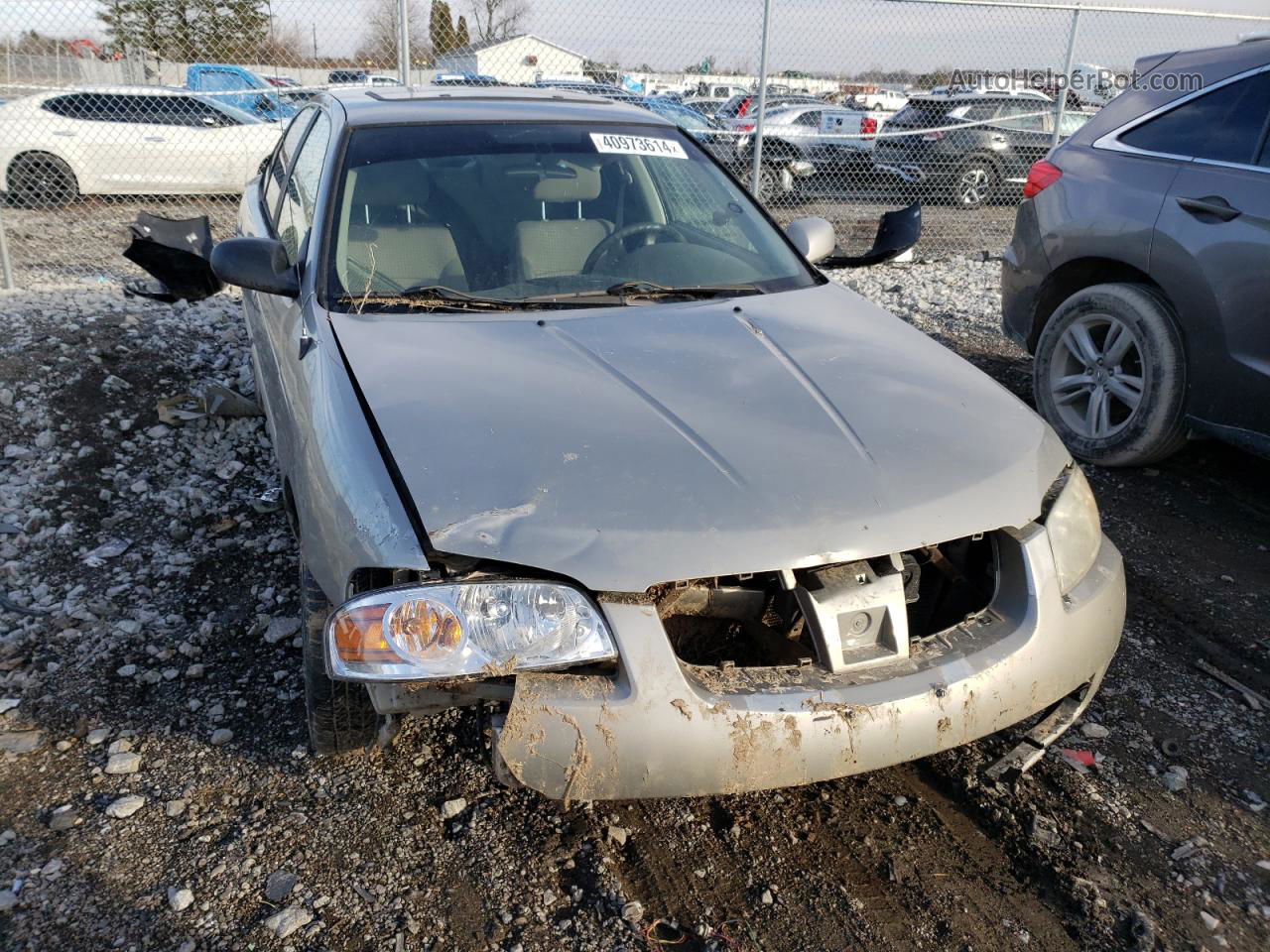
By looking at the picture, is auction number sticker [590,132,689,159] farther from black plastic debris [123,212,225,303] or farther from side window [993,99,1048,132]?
side window [993,99,1048,132]

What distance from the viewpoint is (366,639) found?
195 cm

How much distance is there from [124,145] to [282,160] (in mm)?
7707

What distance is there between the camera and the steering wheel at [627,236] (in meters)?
3.30

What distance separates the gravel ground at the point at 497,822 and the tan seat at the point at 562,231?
1.44 m

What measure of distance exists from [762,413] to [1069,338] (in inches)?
114

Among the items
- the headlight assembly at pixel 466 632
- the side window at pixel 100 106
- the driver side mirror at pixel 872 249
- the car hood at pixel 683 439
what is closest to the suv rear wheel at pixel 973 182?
the driver side mirror at pixel 872 249

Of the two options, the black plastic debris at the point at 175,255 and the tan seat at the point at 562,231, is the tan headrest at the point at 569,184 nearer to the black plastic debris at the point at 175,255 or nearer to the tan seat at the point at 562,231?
the tan seat at the point at 562,231

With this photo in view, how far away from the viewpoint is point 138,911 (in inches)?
83.4

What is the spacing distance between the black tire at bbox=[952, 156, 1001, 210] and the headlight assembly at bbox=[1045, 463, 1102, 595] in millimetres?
11132

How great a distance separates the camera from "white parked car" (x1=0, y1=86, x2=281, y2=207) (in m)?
10.4

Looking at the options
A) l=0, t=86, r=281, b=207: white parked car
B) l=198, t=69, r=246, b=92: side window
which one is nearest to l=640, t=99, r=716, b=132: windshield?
l=0, t=86, r=281, b=207: white parked car

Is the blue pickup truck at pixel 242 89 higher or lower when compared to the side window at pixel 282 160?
higher

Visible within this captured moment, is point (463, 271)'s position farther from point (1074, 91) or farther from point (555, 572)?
point (1074, 91)

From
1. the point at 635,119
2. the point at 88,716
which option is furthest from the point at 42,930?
the point at 635,119
